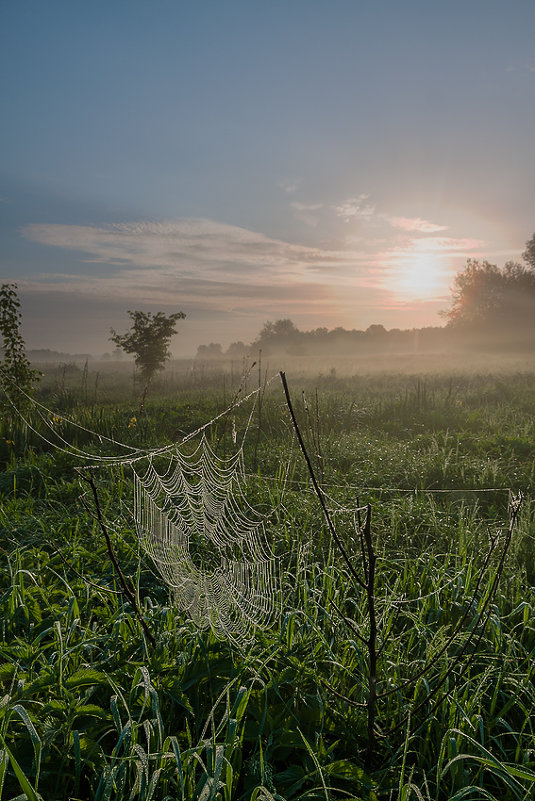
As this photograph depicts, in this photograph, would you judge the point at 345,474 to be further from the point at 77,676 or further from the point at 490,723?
the point at 77,676

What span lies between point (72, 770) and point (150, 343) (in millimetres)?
19867

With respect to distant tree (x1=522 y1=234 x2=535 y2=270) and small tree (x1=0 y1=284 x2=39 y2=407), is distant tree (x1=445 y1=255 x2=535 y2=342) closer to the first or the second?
distant tree (x1=522 y1=234 x2=535 y2=270)

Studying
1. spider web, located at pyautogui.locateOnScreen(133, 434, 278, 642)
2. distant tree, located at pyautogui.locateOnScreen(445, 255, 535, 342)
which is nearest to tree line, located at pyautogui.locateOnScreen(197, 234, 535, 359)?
distant tree, located at pyautogui.locateOnScreen(445, 255, 535, 342)

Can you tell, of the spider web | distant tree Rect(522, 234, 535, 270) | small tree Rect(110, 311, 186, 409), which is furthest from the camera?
distant tree Rect(522, 234, 535, 270)

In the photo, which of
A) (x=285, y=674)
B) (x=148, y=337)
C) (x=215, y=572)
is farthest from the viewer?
(x=148, y=337)

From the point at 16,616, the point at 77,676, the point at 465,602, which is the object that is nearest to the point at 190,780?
the point at 77,676

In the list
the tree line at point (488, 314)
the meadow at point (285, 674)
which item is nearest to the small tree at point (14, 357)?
the meadow at point (285, 674)

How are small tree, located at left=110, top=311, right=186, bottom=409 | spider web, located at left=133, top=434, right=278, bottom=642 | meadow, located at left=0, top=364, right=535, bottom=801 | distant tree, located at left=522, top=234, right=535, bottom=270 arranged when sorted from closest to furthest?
→ meadow, located at left=0, top=364, right=535, bottom=801 → spider web, located at left=133, top=434, right=278, bottom=642 → small tree, located at left=110, top=311, right=186, bottom=409 → distant tree, located at left=522, top=234, right=535, bottom=270

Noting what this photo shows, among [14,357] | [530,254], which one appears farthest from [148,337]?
[530,254]

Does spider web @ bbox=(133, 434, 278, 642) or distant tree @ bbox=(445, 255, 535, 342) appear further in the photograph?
distant tree @ bbox=(445, 255, 535, 342)

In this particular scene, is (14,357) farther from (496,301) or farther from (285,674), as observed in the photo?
(496,301)

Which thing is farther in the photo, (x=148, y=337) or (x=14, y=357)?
(x=148, y=337)

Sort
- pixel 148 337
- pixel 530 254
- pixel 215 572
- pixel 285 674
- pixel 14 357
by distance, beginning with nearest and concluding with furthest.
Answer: pixel 285 674, pixel 215 572, pixel 14 357, pixel 148 337, pixel 530 254

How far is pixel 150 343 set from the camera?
2089 centimetres
